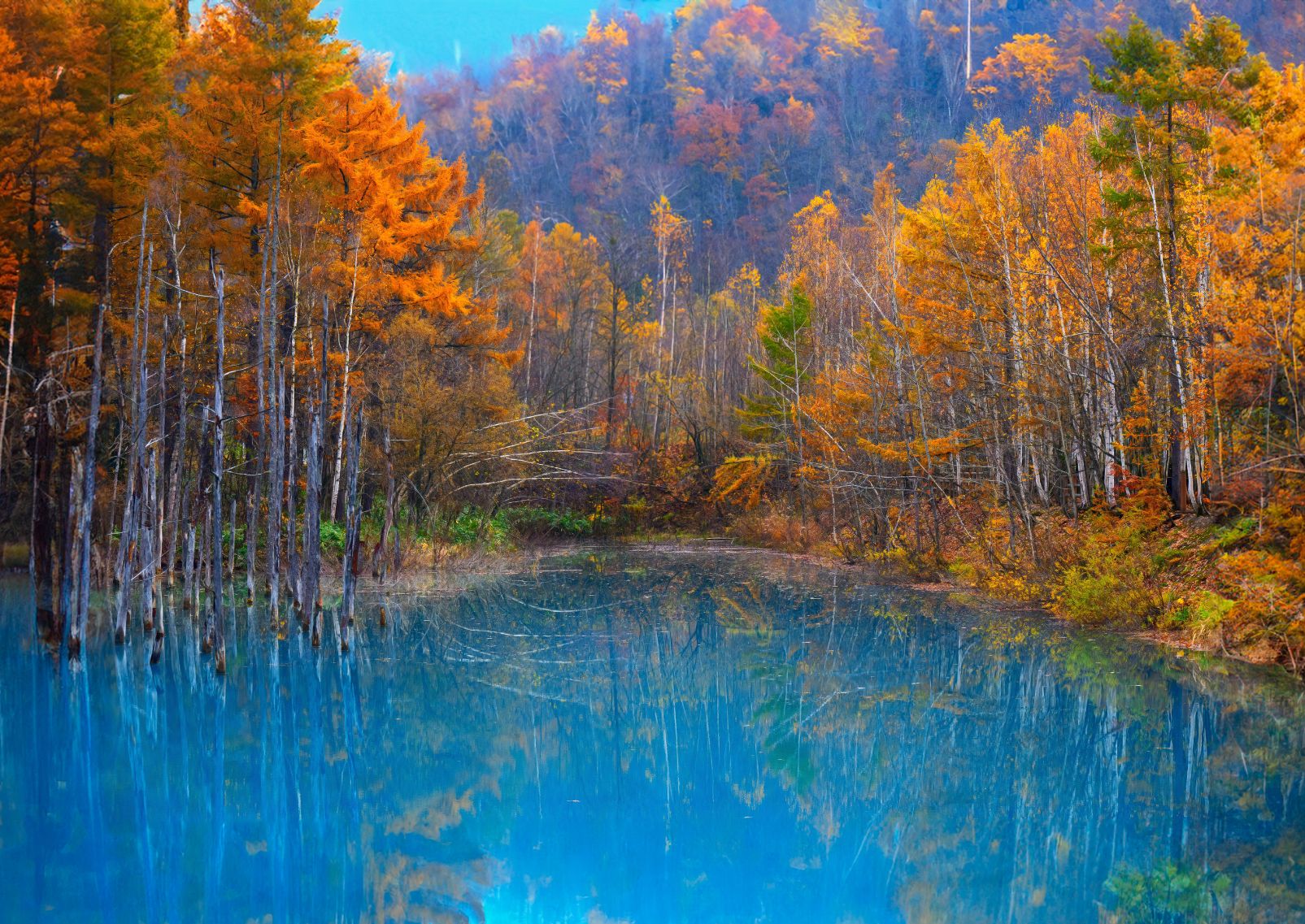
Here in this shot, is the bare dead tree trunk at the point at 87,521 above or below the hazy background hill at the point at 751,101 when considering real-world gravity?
below

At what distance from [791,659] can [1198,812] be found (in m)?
6.47

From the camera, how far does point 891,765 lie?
8.73 meters

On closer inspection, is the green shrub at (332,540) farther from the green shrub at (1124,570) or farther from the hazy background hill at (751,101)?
the hazy background hill at (751,101)

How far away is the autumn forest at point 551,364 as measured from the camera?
12.9 metres

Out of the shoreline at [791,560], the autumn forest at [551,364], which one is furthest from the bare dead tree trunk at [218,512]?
the shoreline at [791,560]

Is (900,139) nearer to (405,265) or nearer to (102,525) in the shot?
(405,265)

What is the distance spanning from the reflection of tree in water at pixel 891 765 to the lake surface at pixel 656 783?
0.11 ft

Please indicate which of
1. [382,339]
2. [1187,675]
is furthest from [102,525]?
[1187,675]

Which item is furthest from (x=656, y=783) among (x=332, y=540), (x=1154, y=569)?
(x=332, y=540)

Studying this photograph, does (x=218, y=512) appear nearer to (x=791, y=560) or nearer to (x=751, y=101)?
(x=791, y=560)

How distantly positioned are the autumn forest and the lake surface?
1.38 m

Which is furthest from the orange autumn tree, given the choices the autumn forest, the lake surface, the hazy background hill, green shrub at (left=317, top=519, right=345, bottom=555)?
the hazy background hill

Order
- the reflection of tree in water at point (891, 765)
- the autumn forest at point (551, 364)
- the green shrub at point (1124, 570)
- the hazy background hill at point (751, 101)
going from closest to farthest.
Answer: the reflection of tree in water at point (891, 765)
the autumn forest at point (551, 364)
the green shrub at point (1124, 570)
the hazy background hill at point (751, 101)

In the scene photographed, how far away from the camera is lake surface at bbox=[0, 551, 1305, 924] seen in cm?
628
